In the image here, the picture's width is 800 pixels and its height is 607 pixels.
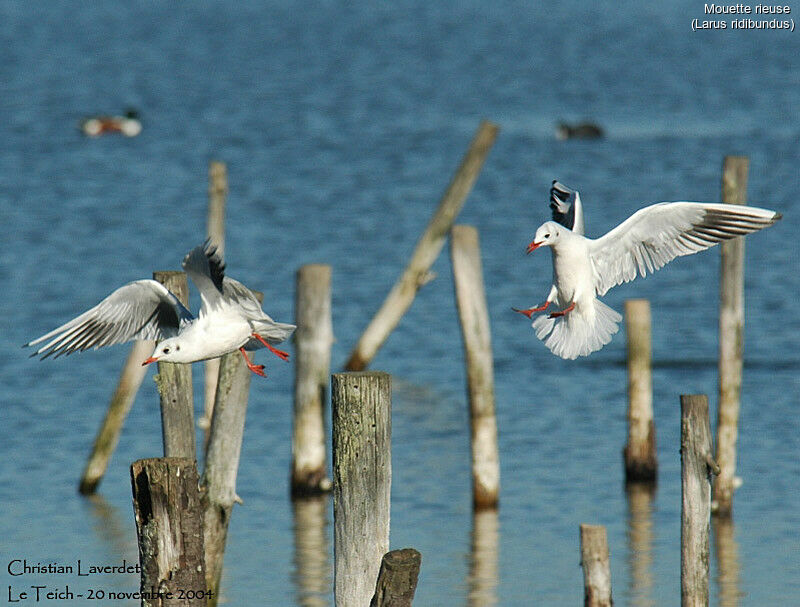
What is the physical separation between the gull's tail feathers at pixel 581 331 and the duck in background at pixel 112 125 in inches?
1135

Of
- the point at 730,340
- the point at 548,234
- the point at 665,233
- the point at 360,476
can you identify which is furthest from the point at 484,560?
the point at 360,476

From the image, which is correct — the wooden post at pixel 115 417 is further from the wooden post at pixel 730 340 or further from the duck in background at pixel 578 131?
the duck in background at pixel 578 131

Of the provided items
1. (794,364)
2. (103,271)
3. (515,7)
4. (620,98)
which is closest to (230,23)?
(515,7)

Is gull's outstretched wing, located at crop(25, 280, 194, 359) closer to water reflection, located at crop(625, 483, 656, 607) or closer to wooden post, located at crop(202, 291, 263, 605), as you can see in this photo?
wooden post, located at crop(202, 291, 263, 605)

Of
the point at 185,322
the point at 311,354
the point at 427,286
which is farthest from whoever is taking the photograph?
the point at 427,286

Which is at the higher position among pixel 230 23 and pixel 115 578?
pixel 230 23

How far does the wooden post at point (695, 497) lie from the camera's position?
9188 mm

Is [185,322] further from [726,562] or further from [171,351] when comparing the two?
[726,562]

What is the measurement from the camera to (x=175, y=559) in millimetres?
7430

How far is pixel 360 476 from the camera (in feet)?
25.0

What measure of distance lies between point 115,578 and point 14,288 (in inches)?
Result: 405

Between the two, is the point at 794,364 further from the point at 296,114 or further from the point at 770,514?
the point at 296,114

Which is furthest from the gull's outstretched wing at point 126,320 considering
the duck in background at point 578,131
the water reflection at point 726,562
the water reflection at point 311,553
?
the duck in background at point 578,131

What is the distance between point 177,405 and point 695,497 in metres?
3.15
